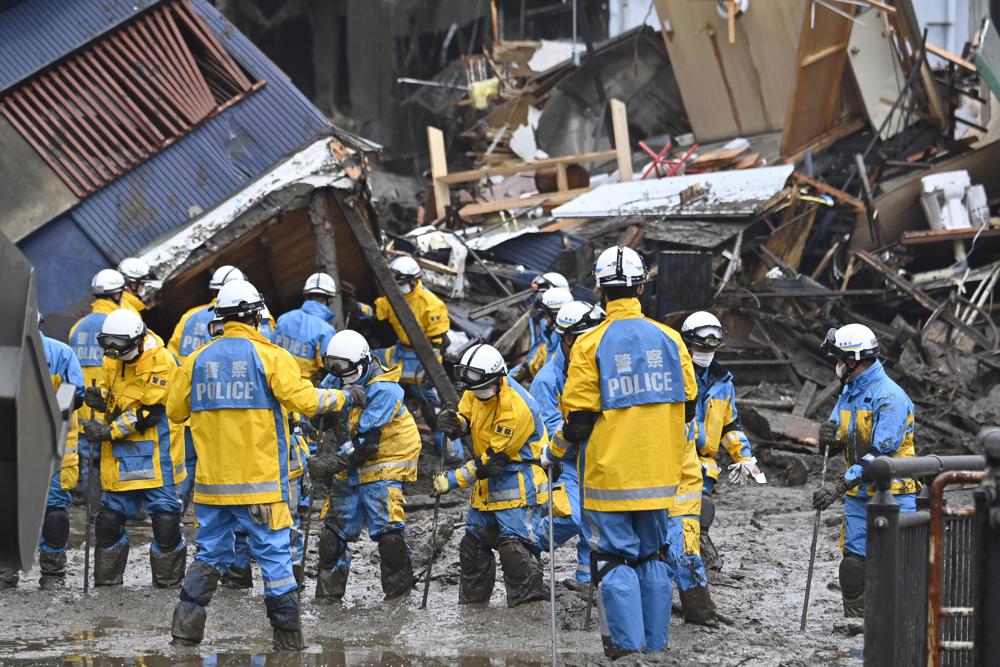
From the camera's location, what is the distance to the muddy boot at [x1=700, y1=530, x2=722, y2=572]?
912 centimetres

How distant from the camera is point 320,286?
11875mm

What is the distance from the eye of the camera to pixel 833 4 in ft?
60.3

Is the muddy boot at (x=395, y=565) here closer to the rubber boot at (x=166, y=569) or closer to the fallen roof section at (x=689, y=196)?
the rubber boot at (x=166, y=569)

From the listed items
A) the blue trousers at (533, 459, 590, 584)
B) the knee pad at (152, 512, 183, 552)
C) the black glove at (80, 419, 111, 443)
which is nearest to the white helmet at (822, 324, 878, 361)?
the blue trousers at (533, 459, 590, 584)

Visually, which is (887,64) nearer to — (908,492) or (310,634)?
(908,492)

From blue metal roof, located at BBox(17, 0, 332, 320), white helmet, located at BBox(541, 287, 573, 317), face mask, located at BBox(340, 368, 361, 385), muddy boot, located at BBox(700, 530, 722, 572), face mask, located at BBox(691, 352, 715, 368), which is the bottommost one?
muddy boot, located at BBox(700, 530, 722, 572)

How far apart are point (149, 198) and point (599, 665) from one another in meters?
7.77

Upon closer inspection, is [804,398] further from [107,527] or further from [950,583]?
[950,583]

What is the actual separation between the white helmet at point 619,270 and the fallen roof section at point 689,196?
9.34 m

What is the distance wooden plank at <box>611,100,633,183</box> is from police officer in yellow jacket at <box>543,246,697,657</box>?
39.5 feet

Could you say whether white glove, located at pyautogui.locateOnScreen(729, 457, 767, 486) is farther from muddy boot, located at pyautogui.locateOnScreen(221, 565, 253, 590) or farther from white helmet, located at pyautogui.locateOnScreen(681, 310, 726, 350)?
muddy boot, located at pyautogui.locateOnScreen(221, 565, 253, 590)

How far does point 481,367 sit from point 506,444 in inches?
21.0

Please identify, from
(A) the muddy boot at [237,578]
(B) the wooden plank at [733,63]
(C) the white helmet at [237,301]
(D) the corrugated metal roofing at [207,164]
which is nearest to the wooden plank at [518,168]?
(B) the wooden plank at [733,63]

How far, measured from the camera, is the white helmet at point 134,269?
1162cm
